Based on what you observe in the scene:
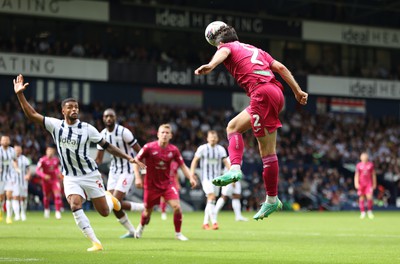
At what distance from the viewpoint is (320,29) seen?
48281mm

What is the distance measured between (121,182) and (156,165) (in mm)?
1320

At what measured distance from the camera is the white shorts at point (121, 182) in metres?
18.2

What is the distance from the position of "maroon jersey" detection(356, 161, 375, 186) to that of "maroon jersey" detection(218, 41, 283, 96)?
23008 millimetres

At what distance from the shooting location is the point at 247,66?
11.0 m

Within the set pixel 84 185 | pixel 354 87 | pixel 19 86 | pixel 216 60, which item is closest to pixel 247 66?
pixel 216 60

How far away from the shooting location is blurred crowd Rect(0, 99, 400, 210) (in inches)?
1588

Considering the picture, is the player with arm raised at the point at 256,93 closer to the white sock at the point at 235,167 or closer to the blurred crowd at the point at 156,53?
the white sock at the point at 235,167

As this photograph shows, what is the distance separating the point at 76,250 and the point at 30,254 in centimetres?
120

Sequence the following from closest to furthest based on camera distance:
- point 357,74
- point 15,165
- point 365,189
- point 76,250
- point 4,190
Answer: point 76,250, point 15,165, point 4,190, point 365,189, point 357,74

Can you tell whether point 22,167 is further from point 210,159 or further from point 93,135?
point 93,135

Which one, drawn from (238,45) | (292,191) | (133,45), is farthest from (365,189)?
(238,45)

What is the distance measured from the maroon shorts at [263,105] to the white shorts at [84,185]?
3.80 meters

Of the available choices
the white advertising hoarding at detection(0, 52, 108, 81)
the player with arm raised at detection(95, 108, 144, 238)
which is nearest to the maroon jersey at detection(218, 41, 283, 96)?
the player with arm raised at detection(95, 108, 144, 238)

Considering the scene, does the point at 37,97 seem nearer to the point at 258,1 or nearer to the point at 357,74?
the point at 258,1
